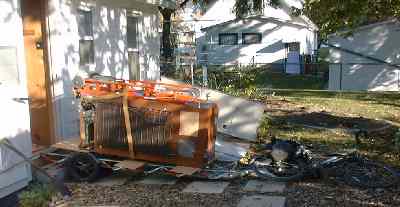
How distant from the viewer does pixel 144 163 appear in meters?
6.72

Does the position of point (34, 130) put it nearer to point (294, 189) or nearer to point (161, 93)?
point (161, 93)

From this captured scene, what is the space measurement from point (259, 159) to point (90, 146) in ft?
8.01

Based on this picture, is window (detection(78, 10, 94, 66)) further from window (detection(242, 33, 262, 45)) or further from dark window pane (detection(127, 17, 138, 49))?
window (detection(242, 33, 262, 45))

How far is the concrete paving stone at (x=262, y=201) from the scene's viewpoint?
5.72m

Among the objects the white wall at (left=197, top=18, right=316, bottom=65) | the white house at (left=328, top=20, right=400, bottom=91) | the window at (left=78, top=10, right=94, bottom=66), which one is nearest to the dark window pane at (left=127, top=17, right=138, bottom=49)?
the window at (left=78, top=10, right=94, bottom=66)

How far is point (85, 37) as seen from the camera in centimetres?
880

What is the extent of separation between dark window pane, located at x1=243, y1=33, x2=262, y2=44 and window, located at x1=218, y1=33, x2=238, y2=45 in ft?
1.95

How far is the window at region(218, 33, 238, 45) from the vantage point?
33.1m

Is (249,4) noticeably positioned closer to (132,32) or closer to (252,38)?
(252,38)

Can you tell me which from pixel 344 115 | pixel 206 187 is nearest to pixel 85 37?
pixel 206 187

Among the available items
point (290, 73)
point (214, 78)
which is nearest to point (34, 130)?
point (214, 78)

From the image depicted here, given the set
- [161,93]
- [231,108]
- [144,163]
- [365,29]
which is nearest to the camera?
[144,163]

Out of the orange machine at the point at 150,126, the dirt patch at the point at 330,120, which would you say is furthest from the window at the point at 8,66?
the dirt patch at the point at 330,120

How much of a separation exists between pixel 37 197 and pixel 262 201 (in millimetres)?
2549
